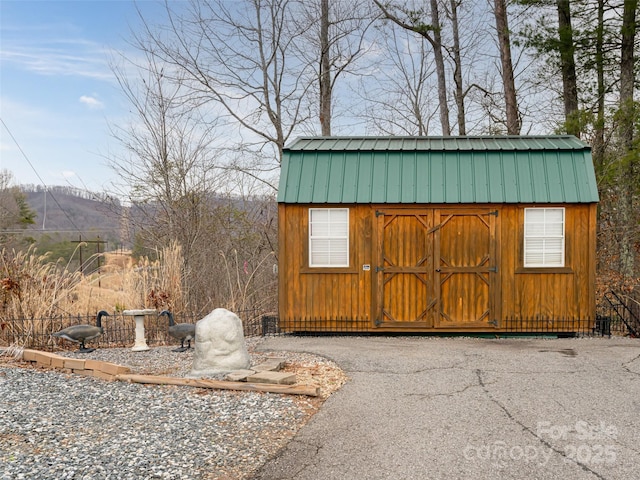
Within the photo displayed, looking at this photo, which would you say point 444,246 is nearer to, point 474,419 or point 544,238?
point 544,238

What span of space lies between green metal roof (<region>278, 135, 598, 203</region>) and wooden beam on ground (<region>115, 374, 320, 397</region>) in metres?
4.38

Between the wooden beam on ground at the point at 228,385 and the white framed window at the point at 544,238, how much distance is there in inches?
220

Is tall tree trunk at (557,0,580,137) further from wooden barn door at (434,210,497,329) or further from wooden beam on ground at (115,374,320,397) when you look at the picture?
wooden beam on ground at (115,374,320,397)

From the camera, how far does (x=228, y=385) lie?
5.95m

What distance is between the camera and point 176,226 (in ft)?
47.3

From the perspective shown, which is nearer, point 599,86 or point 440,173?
point 440,173

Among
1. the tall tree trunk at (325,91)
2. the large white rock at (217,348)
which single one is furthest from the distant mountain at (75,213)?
the large white rock at (217,348)

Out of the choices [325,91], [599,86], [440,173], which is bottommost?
[440,173]

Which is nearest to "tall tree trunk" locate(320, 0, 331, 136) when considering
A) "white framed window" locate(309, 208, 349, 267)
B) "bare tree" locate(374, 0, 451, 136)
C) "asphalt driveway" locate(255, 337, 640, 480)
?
"bare tree" locate(374, 0, 451, 136)

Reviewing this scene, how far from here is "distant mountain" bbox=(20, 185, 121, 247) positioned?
15.3 m

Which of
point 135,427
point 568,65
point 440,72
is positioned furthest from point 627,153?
point 135,427

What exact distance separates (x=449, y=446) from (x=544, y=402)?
170 centimetres

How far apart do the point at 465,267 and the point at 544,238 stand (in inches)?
56.3

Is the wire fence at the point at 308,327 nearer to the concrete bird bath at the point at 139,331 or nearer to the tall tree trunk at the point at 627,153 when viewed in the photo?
the concrete bird bath at the point at 139,331
